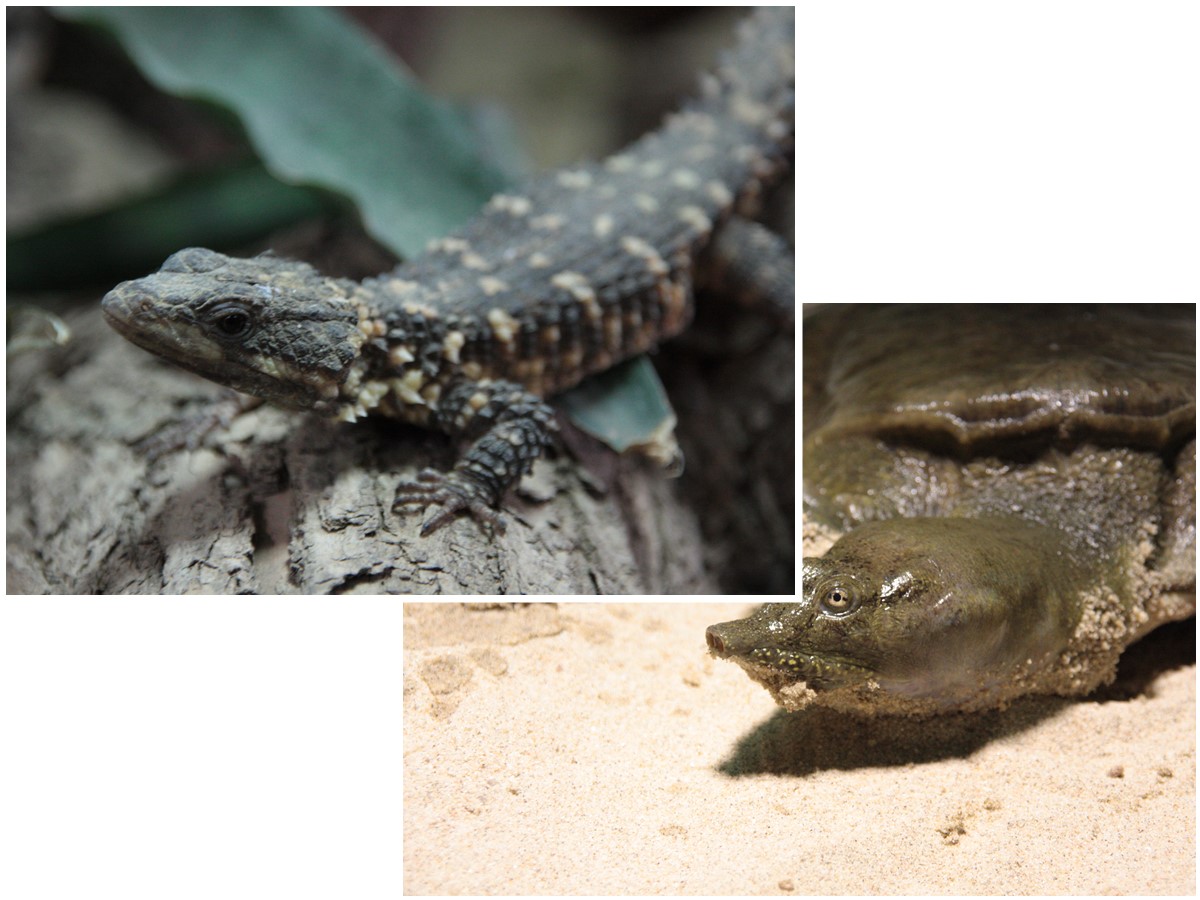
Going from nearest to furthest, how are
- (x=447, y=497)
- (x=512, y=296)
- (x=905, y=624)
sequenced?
(x=905, y=624), (x=447, y=497), (x=512, y=296)

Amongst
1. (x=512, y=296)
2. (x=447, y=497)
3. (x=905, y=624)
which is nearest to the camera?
(x=905, y=624)

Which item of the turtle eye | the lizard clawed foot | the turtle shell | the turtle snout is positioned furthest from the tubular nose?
the turtle shell

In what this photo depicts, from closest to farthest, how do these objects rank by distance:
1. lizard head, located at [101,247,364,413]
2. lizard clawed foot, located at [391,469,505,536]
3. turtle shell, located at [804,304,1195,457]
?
1. lizard head, located at [101,247,364,413]
2. lizard clawed foot, located at [391,469,505,536]
3. turtle shell, located at [804,304,1195,457]

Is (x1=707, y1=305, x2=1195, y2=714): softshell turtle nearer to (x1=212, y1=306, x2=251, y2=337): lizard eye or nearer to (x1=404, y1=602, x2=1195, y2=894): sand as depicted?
(x1=404, y1=602, x2=1195, y2=894): sand

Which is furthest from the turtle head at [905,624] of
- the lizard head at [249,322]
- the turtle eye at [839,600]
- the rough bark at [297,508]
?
the lizard head at [249,322]

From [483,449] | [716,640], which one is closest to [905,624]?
[716,640]

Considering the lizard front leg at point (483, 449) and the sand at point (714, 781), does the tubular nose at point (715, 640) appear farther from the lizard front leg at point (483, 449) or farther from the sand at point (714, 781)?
the lizard front leg at point (483, 449)

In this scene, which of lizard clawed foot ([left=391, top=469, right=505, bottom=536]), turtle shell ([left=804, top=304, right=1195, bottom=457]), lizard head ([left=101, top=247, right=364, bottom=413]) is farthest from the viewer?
turtle shell ([left=804, top=304, right=1195, bottom=457])

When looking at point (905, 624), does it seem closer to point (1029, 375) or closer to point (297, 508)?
point (1029, 375)
